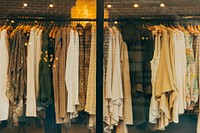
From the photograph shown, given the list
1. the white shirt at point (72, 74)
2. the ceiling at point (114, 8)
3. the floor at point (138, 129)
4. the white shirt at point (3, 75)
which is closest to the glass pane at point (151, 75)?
the floor at point (138, 129)

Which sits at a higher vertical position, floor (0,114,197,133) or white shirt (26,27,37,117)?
white shirt (26,27,37,117)

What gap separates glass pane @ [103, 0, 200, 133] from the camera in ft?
8.50

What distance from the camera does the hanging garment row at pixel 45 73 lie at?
2.61m

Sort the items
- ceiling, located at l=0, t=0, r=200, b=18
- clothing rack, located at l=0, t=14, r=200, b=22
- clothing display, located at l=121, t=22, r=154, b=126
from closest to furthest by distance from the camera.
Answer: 1. clothing display, located at l=121, t=22, r=154, b=126
2. clothing rack, located at l=0, t=14, r=200, b=22
3. ceiling, located at l=0, t=0, r=200, b=18

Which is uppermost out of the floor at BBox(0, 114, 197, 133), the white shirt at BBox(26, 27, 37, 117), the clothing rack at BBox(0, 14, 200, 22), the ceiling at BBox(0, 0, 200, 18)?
the ceiling at BBox(0, 0, 200, 18)

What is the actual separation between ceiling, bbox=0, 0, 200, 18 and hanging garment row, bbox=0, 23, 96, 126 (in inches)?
19.5

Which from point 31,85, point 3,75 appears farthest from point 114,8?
point 3,75

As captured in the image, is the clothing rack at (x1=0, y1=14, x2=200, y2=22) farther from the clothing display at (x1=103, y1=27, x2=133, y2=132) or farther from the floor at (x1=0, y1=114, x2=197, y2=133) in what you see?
the floor at (x1=0, y1=114, x2=197, y2=133)

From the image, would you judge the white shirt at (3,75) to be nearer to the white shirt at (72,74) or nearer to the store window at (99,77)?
the store window at (99,77)

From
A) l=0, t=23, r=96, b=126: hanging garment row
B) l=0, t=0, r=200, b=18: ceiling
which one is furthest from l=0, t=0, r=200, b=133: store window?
l=0, t=0, r=200, b=18: ceiling

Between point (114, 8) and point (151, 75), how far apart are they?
91 cm

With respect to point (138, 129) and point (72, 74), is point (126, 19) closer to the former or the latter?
point (72, 74)

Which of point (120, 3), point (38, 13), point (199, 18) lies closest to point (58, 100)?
point (38, 13)

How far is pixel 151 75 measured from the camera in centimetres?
272
